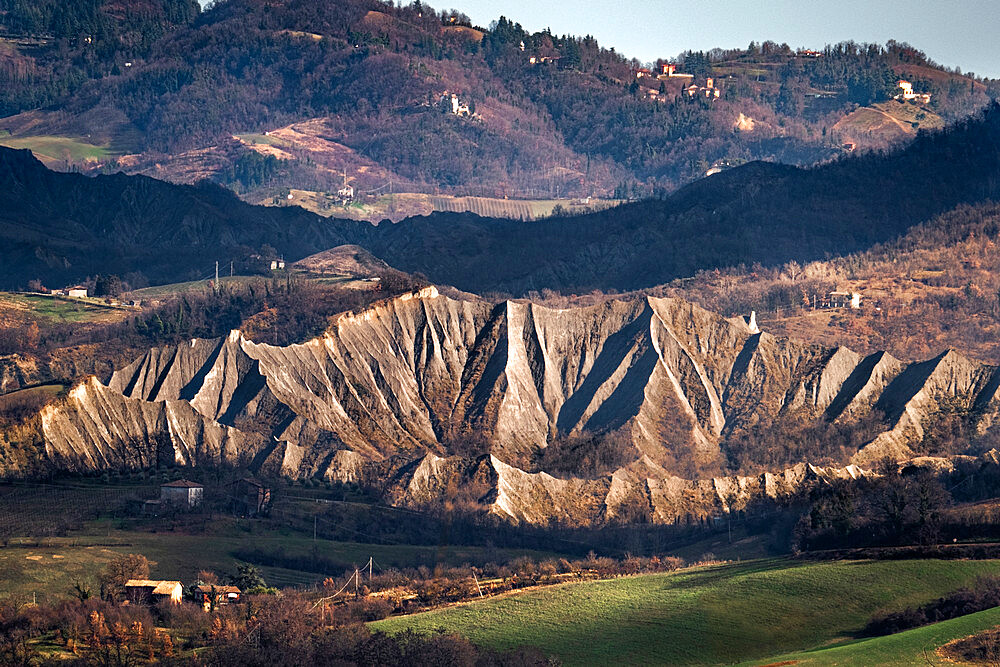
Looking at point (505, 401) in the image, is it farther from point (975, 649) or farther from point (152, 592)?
point (975, 649)

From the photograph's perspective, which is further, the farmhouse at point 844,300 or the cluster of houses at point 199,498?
the farmhouse at point 844,300

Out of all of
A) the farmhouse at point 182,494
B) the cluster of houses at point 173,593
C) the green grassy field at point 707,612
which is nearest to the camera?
the green grassy field at point 707,612

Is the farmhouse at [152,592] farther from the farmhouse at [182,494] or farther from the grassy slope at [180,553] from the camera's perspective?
the farmhouse at [182,494]

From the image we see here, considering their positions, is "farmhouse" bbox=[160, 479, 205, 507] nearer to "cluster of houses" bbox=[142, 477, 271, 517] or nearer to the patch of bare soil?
"cluster of houses" bbox=[142, 477, 271, 517]

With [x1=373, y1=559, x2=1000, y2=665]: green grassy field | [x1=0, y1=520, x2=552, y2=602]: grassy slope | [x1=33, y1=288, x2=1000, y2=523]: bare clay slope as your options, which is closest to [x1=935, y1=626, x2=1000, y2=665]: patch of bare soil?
[x1=373, y1=559, x2=1000, y2=665]: green grassy field

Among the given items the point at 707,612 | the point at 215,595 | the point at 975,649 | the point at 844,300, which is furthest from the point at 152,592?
the point at 844,300

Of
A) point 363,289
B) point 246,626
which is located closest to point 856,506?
point 246,626

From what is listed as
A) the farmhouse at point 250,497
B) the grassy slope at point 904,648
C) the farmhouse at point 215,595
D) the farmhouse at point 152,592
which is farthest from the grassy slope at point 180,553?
the grassy slope at point 904,648

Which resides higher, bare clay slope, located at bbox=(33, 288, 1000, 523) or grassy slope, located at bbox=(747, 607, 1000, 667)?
bare clay slope, located at bbox=(33, 288, 1000, 523)
